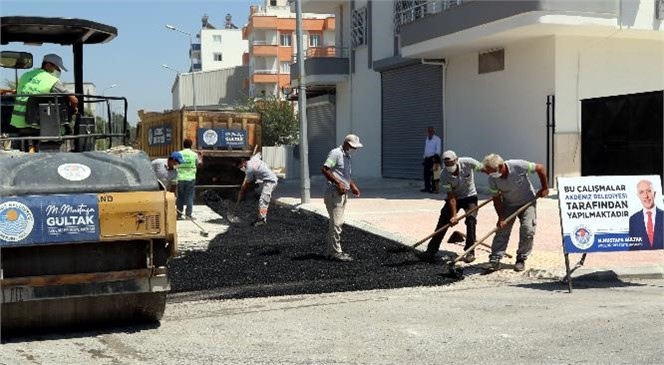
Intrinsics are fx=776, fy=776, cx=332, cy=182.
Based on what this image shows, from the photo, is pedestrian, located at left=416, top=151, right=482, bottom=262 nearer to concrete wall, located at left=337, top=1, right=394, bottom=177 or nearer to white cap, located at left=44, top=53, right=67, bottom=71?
white cap, located at left=44, top=53, right=67, bottom=71

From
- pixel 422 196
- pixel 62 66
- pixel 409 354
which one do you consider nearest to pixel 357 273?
pixel 409 354

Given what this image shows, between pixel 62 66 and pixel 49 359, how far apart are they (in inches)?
110

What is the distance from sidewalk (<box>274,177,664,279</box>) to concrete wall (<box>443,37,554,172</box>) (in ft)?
6.21

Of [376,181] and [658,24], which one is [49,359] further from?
[376,181]

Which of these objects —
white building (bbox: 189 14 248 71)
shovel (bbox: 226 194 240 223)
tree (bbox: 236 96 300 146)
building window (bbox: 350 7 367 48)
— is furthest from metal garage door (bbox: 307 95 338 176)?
white building (bbox: 189 14 248 71)

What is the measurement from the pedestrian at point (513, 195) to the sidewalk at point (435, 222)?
0.42 metres

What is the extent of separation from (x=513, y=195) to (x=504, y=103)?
1132cm

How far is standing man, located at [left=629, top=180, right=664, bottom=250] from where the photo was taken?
8812 mm

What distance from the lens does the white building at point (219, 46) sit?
102 m

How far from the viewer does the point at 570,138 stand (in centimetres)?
1845

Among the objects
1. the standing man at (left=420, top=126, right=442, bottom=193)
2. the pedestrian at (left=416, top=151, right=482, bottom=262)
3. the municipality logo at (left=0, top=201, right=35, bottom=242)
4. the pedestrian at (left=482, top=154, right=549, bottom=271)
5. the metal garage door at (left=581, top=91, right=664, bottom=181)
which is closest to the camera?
the municipality logo at (left=0, top=201, right=35, bottom=242)

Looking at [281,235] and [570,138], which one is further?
[570,138]

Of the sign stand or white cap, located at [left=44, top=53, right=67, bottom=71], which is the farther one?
the sign stand

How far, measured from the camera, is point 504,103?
2009cm
